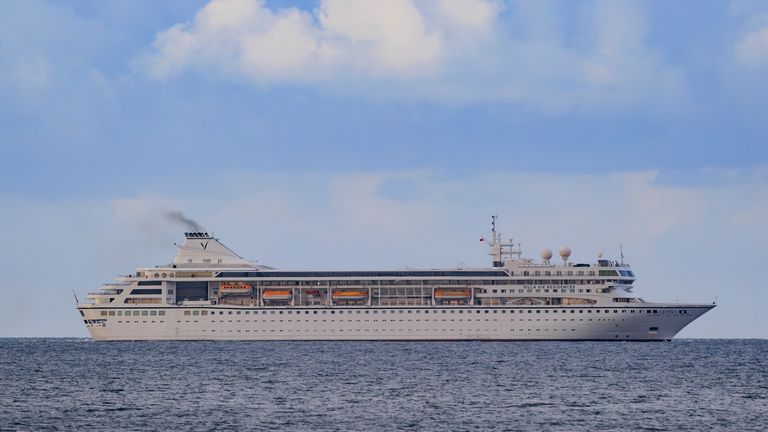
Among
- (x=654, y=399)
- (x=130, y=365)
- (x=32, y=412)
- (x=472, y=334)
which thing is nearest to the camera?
(x=32, y=412)

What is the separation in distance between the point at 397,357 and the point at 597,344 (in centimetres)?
2549

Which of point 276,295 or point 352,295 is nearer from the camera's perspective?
point 352,295

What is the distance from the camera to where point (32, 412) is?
5166 centimetres

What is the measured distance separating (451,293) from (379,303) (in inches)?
247

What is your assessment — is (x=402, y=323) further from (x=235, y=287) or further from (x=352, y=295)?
(x=235, y=287)

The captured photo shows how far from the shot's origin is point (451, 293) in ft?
344

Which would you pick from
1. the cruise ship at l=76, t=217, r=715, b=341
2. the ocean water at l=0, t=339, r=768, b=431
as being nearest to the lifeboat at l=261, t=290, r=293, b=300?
the cruise ship at l=76, t=217, r=715, b=341

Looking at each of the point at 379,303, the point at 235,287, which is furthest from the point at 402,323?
the point at 235,287

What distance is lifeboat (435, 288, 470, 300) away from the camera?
10456 centimetres

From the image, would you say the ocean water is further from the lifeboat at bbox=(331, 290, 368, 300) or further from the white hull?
the lifeboat at bbox=(331, 290, 368, 300)

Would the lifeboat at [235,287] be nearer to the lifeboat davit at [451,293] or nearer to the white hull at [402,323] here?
the white hull at [402,323]

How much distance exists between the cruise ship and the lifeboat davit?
86mm

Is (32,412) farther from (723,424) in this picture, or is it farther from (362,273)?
(362,273)

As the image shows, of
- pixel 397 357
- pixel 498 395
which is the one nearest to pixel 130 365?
pixel 397 357
